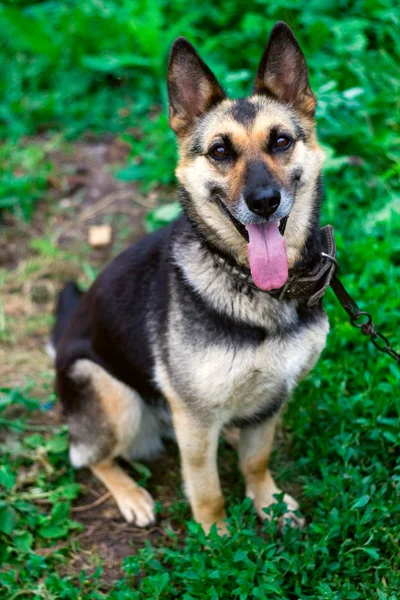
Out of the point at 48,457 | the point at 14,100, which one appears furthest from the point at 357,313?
the point at 14,100

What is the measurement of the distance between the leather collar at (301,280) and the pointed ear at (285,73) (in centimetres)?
67

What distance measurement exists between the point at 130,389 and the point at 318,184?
1386 mm

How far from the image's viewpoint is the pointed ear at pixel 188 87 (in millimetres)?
2771

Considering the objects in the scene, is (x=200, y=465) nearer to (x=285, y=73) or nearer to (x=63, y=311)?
(x=63, y=311)

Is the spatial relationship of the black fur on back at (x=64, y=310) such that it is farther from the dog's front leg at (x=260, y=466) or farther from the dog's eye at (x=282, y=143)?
the dog's eye at (x=282, y=143)

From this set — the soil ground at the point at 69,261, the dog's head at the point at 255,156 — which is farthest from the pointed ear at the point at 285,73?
the soil ground at the point at 69,261

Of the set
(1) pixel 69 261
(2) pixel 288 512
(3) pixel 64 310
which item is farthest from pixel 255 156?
(1) pixel 69 261

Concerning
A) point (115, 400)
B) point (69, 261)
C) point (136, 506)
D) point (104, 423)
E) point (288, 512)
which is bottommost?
point (136, 506)

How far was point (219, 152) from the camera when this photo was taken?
272 cm

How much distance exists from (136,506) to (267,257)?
5.40 feet

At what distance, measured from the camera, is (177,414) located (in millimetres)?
2959

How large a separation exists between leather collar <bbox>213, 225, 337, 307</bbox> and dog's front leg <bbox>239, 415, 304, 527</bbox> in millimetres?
703

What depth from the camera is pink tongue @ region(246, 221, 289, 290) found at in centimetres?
261

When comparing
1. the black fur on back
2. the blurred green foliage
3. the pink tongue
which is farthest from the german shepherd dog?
the blurred green foliage
